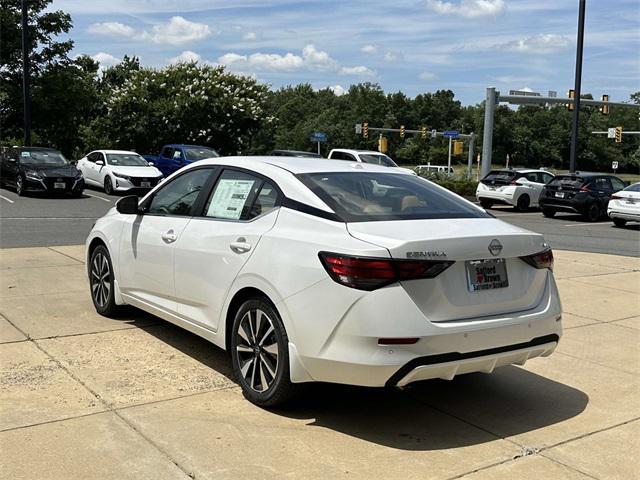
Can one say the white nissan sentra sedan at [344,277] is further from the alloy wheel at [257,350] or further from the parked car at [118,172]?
the parked car at [118,172]

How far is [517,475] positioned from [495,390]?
4.68ft

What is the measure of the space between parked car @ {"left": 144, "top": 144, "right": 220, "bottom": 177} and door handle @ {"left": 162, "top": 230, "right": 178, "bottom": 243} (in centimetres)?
1989

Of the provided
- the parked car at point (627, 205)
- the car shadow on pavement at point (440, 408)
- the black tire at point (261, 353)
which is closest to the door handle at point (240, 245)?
the black tire at point (261, 353)

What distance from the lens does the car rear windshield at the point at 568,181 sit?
906 inches

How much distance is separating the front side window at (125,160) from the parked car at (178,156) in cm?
114

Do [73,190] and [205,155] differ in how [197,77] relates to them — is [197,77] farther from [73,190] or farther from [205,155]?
[73,190]

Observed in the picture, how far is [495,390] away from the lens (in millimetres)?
5031

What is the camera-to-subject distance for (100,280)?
21.3ft

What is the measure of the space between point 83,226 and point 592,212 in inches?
627

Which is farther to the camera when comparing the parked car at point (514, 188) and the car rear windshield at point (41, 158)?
the parked car at point (514, 188)

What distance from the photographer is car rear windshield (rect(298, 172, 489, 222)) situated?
4332 mm

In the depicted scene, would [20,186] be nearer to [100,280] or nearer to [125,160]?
[125,160]

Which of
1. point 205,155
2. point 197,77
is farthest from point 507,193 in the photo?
point 197,77

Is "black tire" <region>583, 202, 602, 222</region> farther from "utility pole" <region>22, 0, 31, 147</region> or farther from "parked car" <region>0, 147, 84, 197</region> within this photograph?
"utility pole" <region>22, 0, 31, 147</region>
